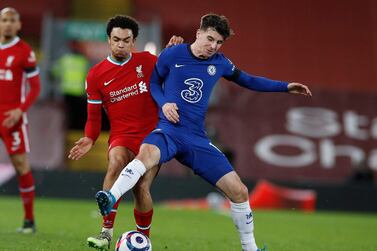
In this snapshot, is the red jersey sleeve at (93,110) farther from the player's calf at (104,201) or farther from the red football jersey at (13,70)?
the red football jersey at (13,70)

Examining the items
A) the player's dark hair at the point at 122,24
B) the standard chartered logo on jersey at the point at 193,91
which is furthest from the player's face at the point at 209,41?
the player's dark hair at the point at 122,24

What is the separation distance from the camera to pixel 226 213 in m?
15.0

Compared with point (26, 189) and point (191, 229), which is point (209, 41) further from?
point (191, 229)

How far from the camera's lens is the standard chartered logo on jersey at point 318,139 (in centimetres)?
1834

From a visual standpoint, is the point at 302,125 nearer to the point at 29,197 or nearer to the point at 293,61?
the point at 293,61

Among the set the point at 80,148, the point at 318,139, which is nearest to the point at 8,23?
the point at 80,148

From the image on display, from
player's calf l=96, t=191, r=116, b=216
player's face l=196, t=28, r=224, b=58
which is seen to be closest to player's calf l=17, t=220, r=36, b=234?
player's calf l=96, t=191, r=116, b=216

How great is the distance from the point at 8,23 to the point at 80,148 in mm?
2621

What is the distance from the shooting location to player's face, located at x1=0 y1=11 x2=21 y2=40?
8.98 meters

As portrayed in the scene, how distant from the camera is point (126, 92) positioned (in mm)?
7445

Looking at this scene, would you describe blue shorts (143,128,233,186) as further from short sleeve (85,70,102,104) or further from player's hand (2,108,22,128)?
player's hand (2,108,22,128)

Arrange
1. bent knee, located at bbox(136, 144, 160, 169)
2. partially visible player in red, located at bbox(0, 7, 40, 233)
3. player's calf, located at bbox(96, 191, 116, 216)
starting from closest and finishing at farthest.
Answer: player's calf, located at bbox(96, 191, 116, 216) → bent knee, located at bbox(136, 144, 160, 169) → partially visible player in red, located at bbox(0, 7, 40, 233)

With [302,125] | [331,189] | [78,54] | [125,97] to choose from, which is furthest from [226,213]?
[125,97]

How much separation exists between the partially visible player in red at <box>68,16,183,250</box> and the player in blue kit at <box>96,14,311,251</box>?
436 mm
